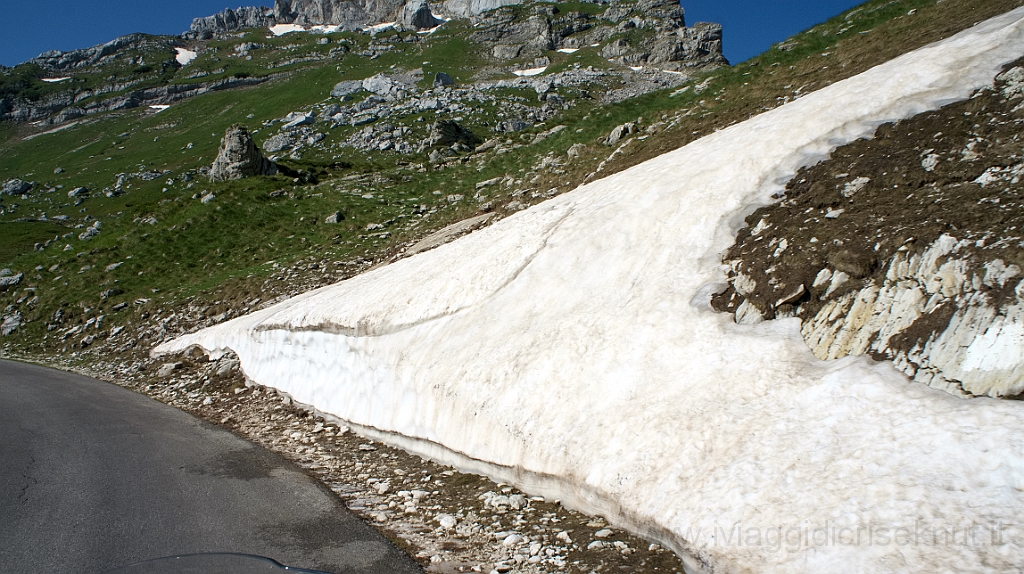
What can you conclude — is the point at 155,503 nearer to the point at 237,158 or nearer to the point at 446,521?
the point at 446,521

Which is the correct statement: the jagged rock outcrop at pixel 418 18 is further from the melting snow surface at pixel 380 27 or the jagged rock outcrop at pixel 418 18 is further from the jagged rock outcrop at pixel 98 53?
the jagged rock outcrop at pixel 98 53

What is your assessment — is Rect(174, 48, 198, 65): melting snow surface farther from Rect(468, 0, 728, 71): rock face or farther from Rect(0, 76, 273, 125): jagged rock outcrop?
Rect(468, 0, 728, 71): rock face

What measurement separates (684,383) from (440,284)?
620 centimetres

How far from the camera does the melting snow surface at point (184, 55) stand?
17712 cm

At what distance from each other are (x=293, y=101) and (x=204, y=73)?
73.4 meters

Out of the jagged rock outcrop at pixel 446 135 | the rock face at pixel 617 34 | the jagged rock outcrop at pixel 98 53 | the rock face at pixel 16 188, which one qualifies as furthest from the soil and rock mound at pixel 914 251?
the jagged rock outcrop at pixel 98 53

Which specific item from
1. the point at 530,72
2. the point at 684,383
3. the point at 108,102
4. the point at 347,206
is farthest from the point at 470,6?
the point at 684,383

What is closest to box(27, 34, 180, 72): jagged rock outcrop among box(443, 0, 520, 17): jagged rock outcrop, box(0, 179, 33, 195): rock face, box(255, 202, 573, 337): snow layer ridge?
box(443, 0, 520, 17): jagged rock outcrop

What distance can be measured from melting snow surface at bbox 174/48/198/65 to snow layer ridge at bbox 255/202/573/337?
651ft

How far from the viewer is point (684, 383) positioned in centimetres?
709

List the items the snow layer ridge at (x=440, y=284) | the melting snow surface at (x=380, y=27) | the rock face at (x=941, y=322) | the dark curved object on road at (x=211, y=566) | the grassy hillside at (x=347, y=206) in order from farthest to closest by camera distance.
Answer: the melting snow surface at (x=380, y=27)
the grassy hillside at (x=347, y=206)
the snow layer ridge at (x=440, y=284)
the dark curved object on road at (x=211, y=566)
the rock face at (x=941, y=322)

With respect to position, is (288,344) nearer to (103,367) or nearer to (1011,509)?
(103,367)

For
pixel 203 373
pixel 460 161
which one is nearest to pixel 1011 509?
pixel 203 373

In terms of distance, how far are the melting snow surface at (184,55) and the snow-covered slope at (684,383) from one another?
201501 mm
